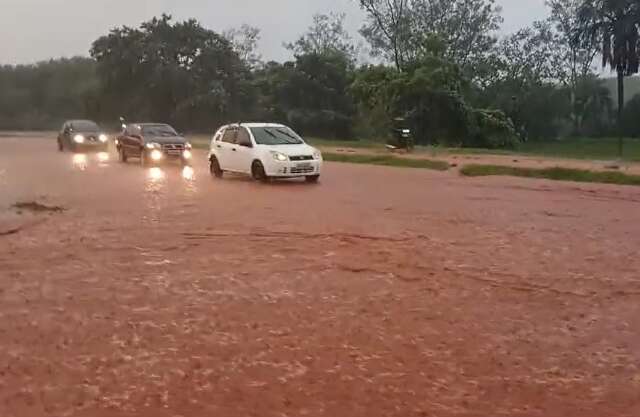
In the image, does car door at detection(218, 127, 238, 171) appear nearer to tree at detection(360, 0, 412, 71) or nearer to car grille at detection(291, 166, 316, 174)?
car grille at detection(291, 166, 316, 174)

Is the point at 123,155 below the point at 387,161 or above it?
above

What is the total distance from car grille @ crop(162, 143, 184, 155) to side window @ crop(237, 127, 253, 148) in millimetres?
7540

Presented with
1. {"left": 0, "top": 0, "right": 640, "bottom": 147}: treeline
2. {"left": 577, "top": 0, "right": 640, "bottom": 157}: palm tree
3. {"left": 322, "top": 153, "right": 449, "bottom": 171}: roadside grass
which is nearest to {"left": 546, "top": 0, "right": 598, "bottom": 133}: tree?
{"left": 0, "top": 0, "right": 640, "bottom": 147}: treeline

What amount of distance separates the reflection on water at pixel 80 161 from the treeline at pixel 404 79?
1510 cm

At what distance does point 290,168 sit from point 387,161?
1090cm

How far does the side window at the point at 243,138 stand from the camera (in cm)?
2317

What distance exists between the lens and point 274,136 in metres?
23.2

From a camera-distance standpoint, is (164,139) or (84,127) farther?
(84,127)

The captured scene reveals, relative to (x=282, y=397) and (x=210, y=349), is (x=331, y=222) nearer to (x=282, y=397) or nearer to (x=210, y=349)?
(x=210, y=349)

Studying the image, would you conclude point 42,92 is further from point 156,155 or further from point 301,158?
point 301,158

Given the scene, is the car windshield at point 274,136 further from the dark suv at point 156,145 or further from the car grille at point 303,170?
the dark suv at point 156,145

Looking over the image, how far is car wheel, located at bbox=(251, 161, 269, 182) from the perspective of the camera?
74.3ft

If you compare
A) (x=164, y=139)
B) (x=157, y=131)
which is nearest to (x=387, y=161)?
(x=164, y=139)

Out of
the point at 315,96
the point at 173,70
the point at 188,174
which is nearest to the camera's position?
the point at 188,174
